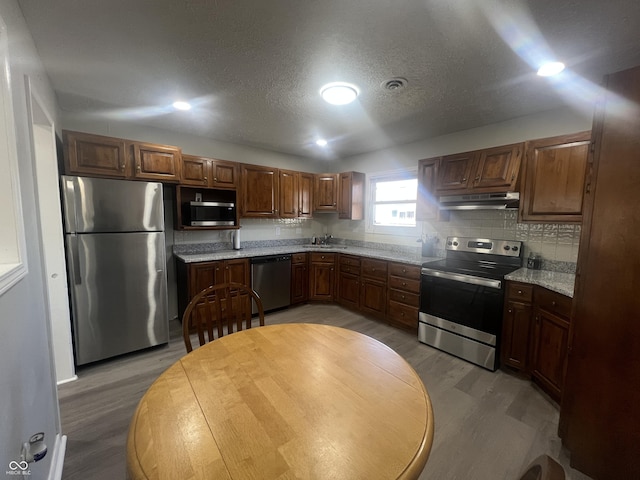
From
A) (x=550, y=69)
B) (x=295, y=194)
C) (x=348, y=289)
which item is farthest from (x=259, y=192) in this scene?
Answer: (x=550, y=69)

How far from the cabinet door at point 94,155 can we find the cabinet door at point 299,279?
231 centimetres

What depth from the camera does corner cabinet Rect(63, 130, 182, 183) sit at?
242cm

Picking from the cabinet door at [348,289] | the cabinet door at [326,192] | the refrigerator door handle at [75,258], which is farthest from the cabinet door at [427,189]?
the refrigerator door handle at [75,258]

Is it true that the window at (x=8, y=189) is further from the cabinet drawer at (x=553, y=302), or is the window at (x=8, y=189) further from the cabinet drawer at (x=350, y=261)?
the cabinet drawer at (x=350, y=261)

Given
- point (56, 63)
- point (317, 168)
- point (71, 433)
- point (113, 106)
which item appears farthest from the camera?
point (317, 168)

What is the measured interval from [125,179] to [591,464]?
13.5 feet

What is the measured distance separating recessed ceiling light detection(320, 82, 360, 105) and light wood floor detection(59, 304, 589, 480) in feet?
8.28

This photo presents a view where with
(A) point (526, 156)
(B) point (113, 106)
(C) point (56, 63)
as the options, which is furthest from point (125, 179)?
(A) point (526, 156)

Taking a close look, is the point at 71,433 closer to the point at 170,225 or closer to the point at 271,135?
the point at 170,225

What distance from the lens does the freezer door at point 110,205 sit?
2.27 m

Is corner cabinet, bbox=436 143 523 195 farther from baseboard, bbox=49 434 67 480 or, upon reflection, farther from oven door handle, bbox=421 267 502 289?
baseboard, bbox=49 434 67 480

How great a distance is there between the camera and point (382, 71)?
1.95 metres

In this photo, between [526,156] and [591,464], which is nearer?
[591,464]

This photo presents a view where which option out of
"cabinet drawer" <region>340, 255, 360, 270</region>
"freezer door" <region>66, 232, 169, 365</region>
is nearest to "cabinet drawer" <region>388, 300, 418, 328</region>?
"cabinet drawer" <region>340, 255, 360, 270</region>
